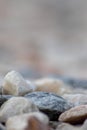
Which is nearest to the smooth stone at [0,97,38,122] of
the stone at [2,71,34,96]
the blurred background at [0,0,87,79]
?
the stone at [2,71,34,96]

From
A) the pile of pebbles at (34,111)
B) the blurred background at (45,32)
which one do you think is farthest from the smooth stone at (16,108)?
the blurred background at (45,32)

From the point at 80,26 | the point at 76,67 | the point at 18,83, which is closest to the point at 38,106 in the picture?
the point at 18,83

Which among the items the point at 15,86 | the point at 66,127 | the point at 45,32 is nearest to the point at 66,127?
the point at 66,127

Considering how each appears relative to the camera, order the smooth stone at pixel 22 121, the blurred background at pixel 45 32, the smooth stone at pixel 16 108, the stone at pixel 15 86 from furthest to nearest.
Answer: the blurred background at pixel 45 32 < the stone at pixel 15 86 < the smooth stone at pixel 16 108 < the smooth stone at pixel 22 121

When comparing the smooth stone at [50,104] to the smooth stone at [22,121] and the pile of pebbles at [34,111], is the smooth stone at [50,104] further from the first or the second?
the smooth stone at [22,121]

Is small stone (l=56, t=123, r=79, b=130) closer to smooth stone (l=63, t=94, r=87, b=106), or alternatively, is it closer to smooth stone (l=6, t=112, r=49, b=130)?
smooth stone (l=6, t=112, r=49, b=130)

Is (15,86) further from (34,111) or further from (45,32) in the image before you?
(45,32)
